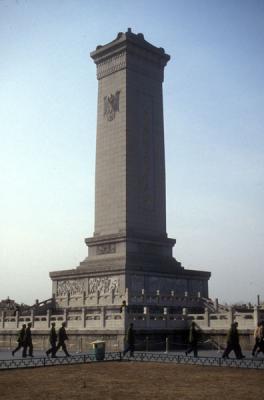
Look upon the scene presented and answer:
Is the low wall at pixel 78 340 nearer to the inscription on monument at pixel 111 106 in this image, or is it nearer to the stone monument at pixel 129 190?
the stone monument at pixel 129 190

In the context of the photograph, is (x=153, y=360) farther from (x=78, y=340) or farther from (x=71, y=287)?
(x=71, y=287)

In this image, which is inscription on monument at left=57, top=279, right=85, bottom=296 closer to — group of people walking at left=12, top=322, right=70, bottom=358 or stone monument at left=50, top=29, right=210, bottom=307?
stone monument at left=50, top=29, right=210, bottom=307

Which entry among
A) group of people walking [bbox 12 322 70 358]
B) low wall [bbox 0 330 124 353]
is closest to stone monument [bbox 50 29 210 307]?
low wall [bbox 0 330 124 353]

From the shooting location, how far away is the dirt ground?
1152 centimetres

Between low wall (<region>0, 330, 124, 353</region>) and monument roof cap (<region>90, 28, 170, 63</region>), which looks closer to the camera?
low wall (<region>0, 330, 124, 353</region>)

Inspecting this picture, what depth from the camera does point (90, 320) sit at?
25438mm

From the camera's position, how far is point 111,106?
40.0 m

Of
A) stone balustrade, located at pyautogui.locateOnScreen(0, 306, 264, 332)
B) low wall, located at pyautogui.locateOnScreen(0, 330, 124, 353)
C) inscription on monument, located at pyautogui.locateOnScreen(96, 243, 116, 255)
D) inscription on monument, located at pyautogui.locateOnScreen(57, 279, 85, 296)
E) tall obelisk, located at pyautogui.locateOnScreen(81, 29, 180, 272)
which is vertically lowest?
low wall, located at pyautogui.locateOnScreen(0, 330, 124, 353)

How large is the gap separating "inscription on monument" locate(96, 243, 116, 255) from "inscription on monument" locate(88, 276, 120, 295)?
2.32 metres

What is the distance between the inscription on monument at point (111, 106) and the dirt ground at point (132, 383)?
2535 centimetres

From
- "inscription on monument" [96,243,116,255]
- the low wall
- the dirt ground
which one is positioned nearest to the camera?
the dirt ground

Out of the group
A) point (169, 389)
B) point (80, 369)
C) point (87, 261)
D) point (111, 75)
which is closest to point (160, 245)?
point (87, 261)

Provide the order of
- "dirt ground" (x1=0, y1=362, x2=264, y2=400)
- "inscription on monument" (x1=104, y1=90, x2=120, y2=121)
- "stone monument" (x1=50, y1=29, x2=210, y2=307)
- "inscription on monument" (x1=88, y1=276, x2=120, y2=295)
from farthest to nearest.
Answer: "inscription on monument" (x1=104, y1=90, x2=120, y2=121) → "stone monument" (x1=50, y1=29, x2=210, y2=307) → "inscription on monument" (x1=88, y1=276, x2=120, y2=295) → "dirt ground" (x1=0, y1=362, x2=264, y2=400)

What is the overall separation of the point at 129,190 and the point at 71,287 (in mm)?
7990
